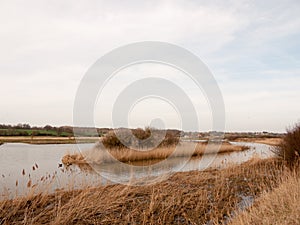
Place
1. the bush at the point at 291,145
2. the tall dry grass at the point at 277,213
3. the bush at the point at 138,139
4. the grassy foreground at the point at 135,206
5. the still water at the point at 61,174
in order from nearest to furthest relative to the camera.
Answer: the tall dry grass at the point at 277,213, the grassy foreground at the point at 135,206, the still water at the point at 61,174, the bush at the point at 291,145, the bush at the point at 138,139

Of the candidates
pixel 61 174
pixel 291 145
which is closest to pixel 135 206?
pixel 61 174

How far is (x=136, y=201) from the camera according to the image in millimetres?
6395

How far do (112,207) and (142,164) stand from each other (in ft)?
32.8

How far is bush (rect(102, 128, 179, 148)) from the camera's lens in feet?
59.0

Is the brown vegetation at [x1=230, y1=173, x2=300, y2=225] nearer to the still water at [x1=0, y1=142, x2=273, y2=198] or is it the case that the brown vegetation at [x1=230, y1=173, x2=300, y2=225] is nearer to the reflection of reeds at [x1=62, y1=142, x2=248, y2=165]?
the still water at [x1=0, y1=142, x2=273, y2=198]

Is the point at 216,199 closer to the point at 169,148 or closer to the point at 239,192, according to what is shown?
the point at 239,192

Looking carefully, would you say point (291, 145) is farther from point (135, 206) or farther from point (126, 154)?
point (126, 154)

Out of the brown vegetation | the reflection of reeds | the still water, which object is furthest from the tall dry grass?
the reflection of reeds

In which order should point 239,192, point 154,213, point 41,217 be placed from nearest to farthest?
point 41,217 → point 154,213 → point 239,192

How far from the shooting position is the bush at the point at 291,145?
378 inches

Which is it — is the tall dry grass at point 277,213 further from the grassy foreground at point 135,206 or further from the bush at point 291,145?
the bush at point 291,145

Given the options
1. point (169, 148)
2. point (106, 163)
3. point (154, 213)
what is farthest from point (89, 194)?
point (169, 148)

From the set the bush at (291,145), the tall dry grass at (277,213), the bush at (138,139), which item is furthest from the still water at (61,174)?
the tall dry grass at (277,213)

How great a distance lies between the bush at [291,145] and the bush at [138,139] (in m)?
9.94
